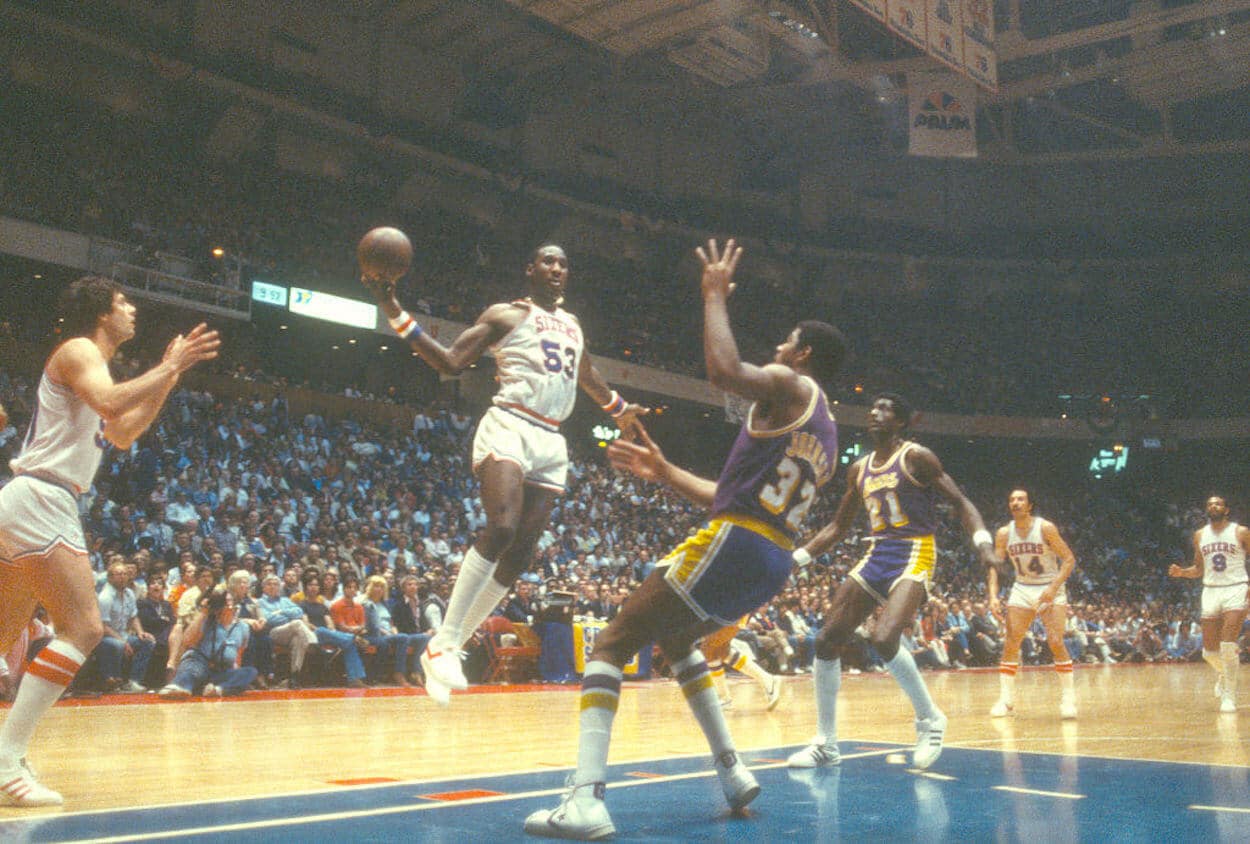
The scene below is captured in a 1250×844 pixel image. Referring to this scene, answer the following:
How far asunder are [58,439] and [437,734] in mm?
3611

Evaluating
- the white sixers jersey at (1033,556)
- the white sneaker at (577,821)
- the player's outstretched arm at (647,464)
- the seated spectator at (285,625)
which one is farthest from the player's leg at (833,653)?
the seated spectator at (285,625)

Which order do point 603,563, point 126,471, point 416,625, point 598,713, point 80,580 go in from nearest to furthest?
point 598,713
point 80,580
point 416,625
point 126,471
point 603,563

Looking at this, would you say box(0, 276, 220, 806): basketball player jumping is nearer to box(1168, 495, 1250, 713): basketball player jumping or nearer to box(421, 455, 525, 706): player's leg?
box(421, 455, 525, 706): player's leg

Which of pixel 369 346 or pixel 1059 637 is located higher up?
pixel 369 346

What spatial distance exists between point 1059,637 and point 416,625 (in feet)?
22.6

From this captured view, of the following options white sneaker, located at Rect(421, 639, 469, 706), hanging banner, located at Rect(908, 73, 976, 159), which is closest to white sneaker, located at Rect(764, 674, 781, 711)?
white sneaker, located at Rect(421, 639, 469, 706)

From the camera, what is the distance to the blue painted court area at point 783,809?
12.9 ft

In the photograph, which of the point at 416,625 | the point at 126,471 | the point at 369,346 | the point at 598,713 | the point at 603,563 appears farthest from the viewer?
the point at 369,346

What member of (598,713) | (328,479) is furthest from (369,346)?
(598,713)

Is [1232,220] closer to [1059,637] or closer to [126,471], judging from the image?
[1059,637]

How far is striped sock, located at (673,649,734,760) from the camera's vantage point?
447 centimetres

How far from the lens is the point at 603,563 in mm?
19203

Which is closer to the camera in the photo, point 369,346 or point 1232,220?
point 369,346

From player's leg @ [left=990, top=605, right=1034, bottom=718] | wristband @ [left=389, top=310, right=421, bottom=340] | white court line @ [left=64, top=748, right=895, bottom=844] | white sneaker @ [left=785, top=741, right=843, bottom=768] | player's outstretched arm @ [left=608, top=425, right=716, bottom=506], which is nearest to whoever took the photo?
white court line @ [left=64, top=748, right=895, bottom=844]
